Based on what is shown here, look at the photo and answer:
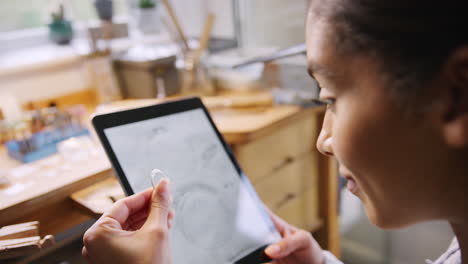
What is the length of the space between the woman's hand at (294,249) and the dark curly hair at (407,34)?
0.45m

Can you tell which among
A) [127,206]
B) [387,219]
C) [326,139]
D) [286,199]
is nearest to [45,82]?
[286,199]

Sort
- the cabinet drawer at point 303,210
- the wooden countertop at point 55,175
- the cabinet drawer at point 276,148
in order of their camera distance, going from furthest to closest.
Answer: the cabinet drawer at point 303,210 < the cabinet drawer at point 276,148 < the wooden countertop at point 55,175

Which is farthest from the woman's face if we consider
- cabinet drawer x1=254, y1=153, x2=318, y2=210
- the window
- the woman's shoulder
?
the window

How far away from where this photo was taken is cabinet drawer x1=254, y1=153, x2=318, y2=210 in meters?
1.39

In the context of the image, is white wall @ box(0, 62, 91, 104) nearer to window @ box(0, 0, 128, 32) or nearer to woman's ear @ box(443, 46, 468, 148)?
window @ box(0, 0, 128, 32)

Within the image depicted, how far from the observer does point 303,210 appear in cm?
157

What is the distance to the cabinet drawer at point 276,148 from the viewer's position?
1290 millimetres

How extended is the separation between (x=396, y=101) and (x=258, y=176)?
3.18 feet

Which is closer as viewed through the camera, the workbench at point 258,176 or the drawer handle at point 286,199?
the workbench at point 258,176

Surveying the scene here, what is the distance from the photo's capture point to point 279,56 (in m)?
1.22

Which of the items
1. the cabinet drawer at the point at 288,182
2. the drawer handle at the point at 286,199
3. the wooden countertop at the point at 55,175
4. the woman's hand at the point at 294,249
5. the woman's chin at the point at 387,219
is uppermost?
the woman's chin at the point at 387,219

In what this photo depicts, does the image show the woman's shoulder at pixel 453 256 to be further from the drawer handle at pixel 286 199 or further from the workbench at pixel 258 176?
the drawer handle at pixel 286 199

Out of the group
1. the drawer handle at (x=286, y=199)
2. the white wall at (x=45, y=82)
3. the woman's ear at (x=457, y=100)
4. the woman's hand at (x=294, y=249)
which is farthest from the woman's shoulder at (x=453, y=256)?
the white wall at (x=45, y=82)

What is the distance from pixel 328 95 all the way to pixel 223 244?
0.37 m
